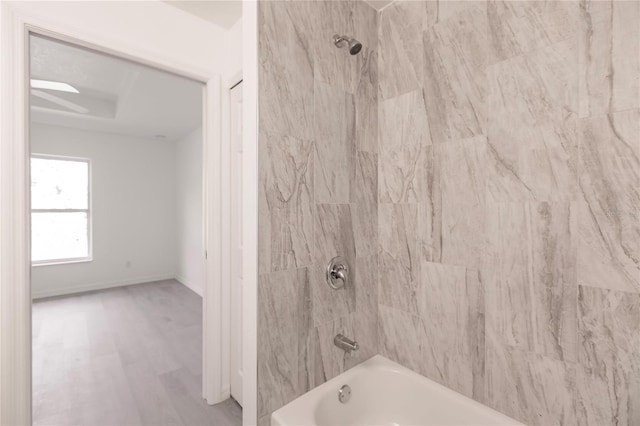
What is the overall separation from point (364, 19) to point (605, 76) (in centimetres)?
114

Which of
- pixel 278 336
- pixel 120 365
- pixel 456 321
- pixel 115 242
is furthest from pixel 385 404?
pixel 115 242

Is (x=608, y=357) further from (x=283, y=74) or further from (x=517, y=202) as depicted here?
(x=283, y=74)

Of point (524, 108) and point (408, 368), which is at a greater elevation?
point (524, 108)

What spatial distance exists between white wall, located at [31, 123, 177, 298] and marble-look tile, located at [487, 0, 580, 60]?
547cm

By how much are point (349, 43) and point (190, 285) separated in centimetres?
460

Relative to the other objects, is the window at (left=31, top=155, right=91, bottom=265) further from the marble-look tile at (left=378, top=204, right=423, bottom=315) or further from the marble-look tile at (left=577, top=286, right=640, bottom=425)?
the marble-look tile at (left=577, top=286, right=640, bottom=425)

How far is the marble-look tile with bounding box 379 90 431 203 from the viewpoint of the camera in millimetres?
1469

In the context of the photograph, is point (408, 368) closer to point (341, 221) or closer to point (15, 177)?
point (341, 221)

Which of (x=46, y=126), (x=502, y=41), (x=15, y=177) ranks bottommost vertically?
(x=15, y=177)

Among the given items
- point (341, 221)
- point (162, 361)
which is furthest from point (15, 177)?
point (162, 361)

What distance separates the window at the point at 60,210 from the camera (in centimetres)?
436

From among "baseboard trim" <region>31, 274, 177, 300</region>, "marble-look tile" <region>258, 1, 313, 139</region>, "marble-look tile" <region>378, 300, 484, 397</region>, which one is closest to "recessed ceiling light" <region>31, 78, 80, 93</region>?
"marble-look tile" <region>258, 1, 313, 139</region>

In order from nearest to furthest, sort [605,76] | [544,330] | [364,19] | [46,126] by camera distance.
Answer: [605,76] < [544,330] < [364,19] < [46,126]

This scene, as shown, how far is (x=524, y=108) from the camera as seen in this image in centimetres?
115
